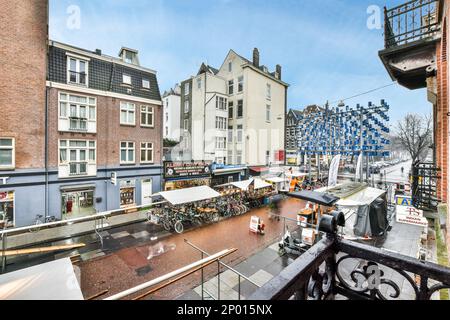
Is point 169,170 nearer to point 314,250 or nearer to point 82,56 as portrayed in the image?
point 82,56

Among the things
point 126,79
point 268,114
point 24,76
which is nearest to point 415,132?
point 268,114

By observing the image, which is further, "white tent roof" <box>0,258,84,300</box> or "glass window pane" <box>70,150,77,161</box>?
"glass window pane" <box>70,150,77,161</box>

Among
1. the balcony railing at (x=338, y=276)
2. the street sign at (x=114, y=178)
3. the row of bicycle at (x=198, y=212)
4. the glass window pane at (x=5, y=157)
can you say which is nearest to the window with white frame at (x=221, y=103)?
the row of bicycle at (x=198, y=212)

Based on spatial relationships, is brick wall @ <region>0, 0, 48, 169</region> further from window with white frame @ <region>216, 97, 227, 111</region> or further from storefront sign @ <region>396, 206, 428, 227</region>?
storefront sign @ <region>396, 206, 428, 227</region>

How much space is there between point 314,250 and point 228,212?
14655 mm

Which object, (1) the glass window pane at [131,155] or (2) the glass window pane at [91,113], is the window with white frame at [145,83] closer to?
(2) the glass window pane at [91,113]

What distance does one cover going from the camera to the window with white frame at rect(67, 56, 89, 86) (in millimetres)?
14711

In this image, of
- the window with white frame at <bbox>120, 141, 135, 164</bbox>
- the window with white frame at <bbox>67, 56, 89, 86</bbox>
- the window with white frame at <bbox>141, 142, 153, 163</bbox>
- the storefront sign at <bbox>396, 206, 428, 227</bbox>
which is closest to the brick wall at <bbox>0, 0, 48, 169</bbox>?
the window with white frame at <bbox>67, 56, 89, 86</bbox>

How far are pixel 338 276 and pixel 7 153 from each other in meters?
17.4

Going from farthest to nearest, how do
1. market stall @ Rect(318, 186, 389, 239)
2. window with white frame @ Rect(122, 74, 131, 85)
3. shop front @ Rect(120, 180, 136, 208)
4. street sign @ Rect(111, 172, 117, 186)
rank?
1. window with white frame @ Rect(122, 74, 131, 85)
2. shop front @ Rect(120, 180, 136, 208)
3. street sign @ Rect(111, 172, 117, 186)
4. market stall @ Rect(318, 186, 389, 239)

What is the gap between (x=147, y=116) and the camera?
1839 centimetres

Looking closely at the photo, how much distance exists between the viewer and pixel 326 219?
1.92m

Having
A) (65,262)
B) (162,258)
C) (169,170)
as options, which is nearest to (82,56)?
(169,170)

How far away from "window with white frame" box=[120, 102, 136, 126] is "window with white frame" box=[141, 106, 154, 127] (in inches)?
30.1
